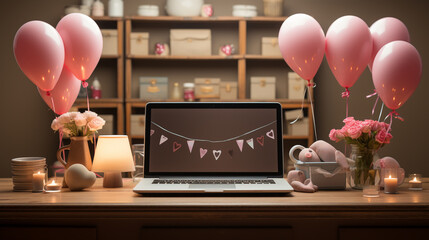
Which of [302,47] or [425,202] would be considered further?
[302,47]

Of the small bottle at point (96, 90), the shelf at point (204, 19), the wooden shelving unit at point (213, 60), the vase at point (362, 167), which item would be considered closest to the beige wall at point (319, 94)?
the wooden shelving unit at point (213, 60)

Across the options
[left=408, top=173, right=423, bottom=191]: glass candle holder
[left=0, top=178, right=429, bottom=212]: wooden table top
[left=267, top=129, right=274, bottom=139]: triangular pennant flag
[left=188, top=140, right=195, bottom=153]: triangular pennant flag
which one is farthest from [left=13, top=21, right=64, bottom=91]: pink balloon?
[left=408, top=173, right=423, bottom=191]: glass candle holder

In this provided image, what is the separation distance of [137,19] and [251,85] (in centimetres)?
122

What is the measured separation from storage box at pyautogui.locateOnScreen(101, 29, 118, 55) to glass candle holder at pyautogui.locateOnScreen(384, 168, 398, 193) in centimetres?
305

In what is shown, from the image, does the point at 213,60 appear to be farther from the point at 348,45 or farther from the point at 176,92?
the point at 348,45

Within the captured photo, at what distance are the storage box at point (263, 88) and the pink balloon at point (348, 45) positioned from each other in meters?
2.23

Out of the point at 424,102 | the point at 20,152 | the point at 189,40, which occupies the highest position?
the point at 189,40

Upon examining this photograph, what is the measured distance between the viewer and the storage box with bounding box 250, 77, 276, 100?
4.06 metres

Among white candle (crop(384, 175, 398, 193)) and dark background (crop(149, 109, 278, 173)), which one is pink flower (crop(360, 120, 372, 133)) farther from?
dark background (crop(149, 109, 278, 173))

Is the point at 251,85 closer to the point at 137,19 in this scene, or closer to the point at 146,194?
the point at 137,19

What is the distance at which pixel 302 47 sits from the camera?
5.89ft

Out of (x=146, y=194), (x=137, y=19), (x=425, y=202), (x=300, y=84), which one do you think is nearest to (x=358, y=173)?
(x=425, y=202)

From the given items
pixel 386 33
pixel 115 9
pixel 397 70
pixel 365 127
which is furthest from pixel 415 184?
pixel 115 9
